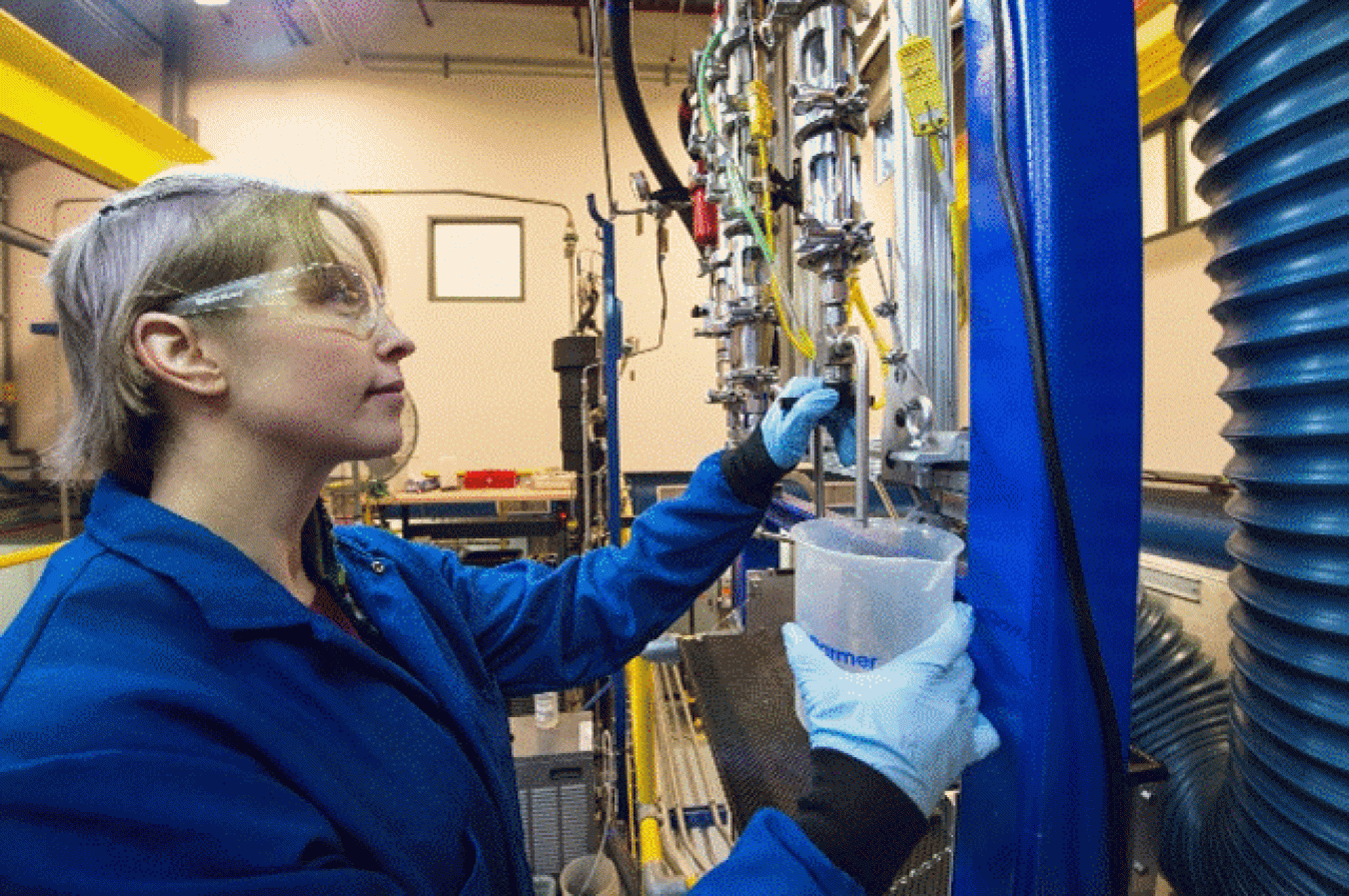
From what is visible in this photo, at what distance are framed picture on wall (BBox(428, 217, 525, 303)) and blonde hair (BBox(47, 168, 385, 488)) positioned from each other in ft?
13.9

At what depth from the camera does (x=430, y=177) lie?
4.80 metres

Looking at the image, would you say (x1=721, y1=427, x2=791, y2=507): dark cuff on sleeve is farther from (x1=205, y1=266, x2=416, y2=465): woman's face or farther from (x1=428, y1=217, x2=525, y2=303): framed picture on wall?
(x1=428, y1=217, x2=525, y2=303): framed picture on wall

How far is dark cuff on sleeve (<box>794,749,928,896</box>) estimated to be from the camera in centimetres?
52

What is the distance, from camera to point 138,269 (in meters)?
0.69

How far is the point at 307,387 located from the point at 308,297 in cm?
11

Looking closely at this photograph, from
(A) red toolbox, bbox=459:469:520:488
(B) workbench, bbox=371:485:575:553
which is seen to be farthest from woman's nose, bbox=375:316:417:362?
(A) red toolbox, bbox=459:469:520:488

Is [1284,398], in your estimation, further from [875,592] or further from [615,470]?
[615,470]

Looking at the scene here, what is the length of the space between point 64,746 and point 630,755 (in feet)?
6.39

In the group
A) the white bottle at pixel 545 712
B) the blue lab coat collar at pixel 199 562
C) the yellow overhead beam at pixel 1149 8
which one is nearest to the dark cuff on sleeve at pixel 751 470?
the blue lab coat collar at pixel 199 562

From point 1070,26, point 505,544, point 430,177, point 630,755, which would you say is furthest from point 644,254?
point 1070,26

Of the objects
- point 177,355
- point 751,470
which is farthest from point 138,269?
point 751,470

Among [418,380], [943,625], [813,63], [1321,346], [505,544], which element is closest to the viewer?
[1321,346]

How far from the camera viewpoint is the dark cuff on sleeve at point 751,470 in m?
0.98

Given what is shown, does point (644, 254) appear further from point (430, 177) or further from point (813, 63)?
point (813, 63)
